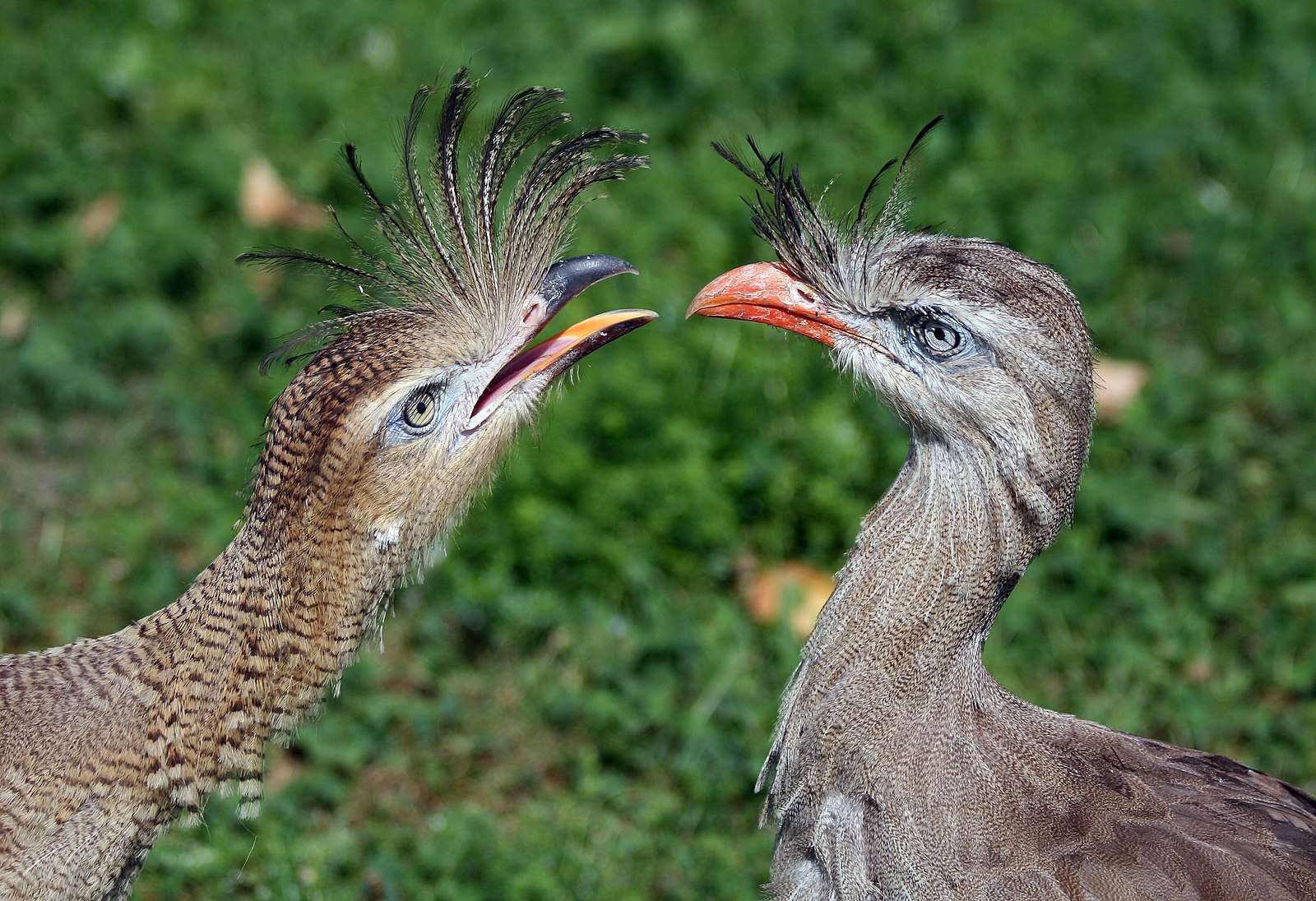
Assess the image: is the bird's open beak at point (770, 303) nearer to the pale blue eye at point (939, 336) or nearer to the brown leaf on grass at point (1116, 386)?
the pale blue eye at point (939, 336)

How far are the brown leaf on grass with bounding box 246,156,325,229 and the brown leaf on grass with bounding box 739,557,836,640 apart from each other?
2062 mm

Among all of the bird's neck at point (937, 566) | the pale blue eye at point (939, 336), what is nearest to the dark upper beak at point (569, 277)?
the pale blue eye at point (939, 336)

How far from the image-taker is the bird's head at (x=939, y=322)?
2205 millimetres

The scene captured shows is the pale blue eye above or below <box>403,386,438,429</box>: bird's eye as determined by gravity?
above

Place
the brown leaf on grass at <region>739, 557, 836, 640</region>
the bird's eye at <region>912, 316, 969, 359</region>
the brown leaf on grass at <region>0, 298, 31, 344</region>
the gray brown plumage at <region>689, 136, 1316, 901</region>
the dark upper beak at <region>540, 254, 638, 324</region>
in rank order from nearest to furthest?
the gray brown plumage at <region>689, 136, 1316, 901</region> < the bird's eye at <region>912, 316, 969, 359</region> < the dark upper beak at <region>540, 254, 638, 324</region> < the brown leaf on grass at <region>739, 557, 836, 640</region> < the brown leaf on grass at <region>0, 298, 31, 344</region>

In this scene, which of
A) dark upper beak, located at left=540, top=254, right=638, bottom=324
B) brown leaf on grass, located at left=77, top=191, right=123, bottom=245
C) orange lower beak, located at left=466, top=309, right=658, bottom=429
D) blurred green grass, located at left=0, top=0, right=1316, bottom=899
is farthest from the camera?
brown leaf on grass, located at left=77, top=191, right=123, bottom=245

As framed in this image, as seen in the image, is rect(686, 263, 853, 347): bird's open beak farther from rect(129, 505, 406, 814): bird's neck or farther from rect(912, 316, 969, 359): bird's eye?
rect(129, 505, 406, 814): bird's neck

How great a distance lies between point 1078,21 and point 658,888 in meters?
3.86

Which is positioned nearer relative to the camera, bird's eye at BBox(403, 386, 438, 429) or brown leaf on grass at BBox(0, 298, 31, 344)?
bird's eye at BBox(403, 386, 438, 429)

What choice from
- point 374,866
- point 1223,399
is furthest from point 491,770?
point 1223,399

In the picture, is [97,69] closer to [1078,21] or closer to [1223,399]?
[1078,21]

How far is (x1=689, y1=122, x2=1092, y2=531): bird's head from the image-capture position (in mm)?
2205

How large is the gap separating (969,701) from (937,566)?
0.84 feet

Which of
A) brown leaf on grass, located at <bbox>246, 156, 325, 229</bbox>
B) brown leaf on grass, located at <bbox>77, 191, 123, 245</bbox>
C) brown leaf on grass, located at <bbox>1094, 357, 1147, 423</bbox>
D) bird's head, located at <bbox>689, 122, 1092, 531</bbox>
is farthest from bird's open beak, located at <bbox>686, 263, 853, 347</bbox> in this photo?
brown leaf on grass, located at <bbox>77, 191, 123, 245</bbox>
